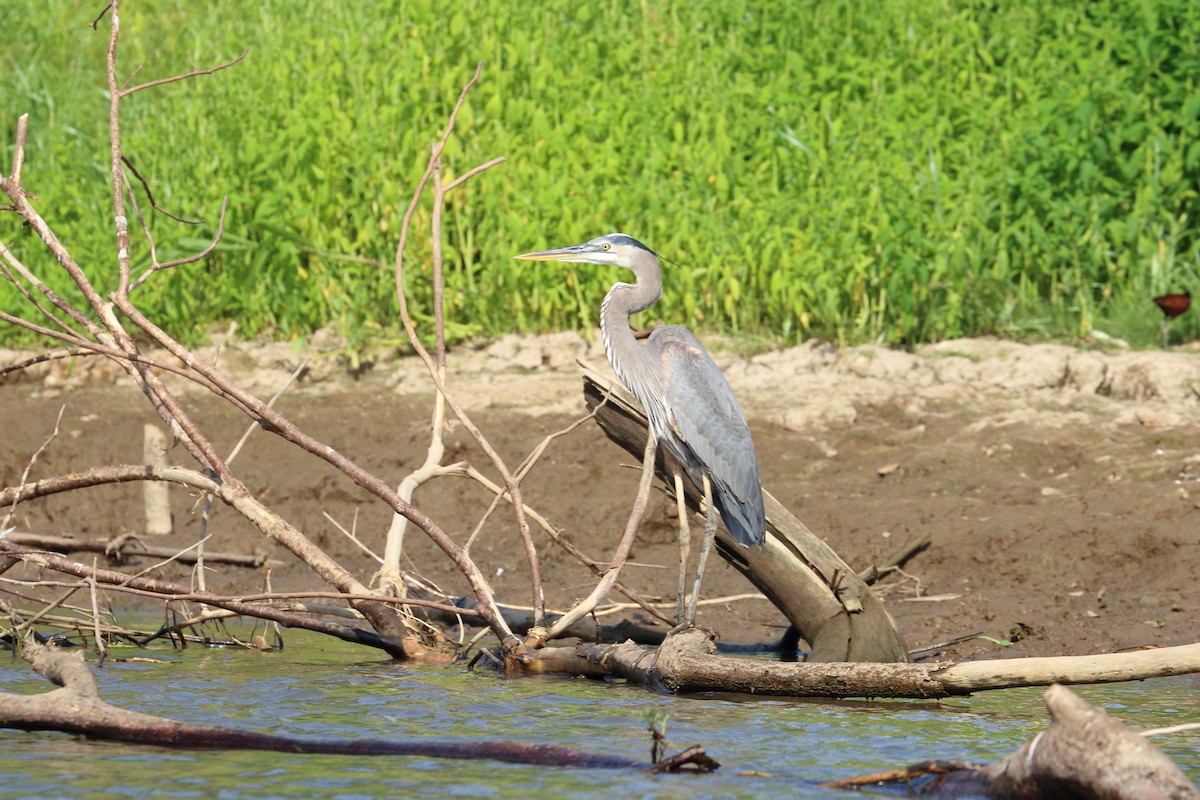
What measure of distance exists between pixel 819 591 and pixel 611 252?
1839 millimetres

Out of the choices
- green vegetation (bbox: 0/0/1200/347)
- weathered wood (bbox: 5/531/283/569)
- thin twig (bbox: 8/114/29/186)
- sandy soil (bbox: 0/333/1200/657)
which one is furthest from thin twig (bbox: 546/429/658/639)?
green vegetation (bbox: 0/0/1200/347)

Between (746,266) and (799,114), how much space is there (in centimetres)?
113

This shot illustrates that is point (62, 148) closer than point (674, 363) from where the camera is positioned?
Result: No

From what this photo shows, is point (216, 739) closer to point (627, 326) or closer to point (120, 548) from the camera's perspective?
point (627, 326)

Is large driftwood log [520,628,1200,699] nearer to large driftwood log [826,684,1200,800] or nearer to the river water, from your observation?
the river water

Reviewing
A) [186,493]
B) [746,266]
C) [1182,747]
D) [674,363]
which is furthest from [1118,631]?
[186,493]

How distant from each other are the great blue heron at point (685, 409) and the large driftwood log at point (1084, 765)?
5.96ft

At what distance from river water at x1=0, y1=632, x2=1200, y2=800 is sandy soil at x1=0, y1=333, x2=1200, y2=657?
0.99 metres

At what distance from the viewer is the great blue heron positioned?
515 cm

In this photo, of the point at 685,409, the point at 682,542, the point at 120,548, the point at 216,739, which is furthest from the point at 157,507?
the point at 216,739

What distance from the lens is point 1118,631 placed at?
217 inches

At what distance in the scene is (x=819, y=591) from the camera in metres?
4.92

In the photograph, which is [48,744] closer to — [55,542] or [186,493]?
[55,542]

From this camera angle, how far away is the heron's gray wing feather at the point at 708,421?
528 cm
